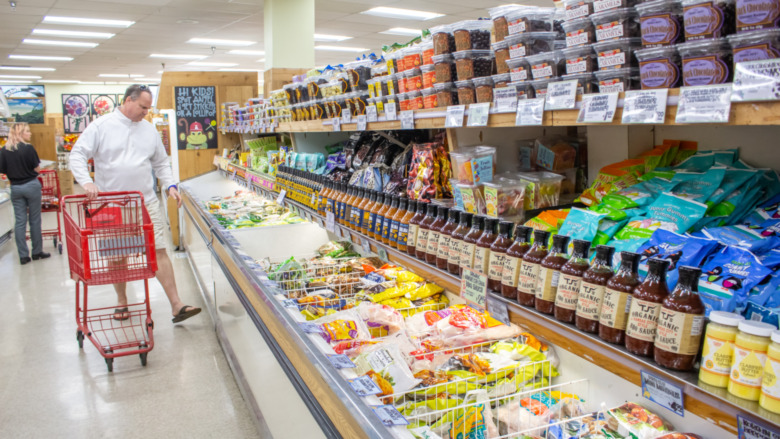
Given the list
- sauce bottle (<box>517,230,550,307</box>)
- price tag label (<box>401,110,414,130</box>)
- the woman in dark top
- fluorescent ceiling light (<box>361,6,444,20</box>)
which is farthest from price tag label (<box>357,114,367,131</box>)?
fluorescent ceiling light (<box>361,6,444,20</box>)

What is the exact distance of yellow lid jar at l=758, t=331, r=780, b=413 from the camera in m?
0.92

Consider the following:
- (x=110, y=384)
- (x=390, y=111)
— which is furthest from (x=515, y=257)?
(x=110, y=384)

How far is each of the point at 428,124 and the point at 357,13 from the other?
8519 mm

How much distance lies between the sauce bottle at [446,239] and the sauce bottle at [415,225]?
195 mm

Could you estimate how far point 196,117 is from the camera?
7.28 meters

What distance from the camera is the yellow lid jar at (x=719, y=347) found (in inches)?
39.2

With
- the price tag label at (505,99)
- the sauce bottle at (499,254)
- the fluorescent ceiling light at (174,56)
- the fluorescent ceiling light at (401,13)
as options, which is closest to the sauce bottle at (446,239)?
the sauce bottle at (499,254)

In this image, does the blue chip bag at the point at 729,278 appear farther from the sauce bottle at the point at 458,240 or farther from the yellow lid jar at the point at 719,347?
the sauce bottle at the point at 458,240

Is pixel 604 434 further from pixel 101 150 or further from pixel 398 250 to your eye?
pixel 101 150

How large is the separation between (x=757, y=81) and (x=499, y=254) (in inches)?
29.9

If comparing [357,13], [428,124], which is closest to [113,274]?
[428,124]

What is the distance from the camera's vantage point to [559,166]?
2.14 m

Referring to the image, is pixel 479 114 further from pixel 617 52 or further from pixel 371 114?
pixel 371 114

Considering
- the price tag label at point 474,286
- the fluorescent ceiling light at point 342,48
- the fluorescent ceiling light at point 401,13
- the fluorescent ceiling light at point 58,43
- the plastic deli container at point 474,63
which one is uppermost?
the fluorescent ceiling light at point 342,48
